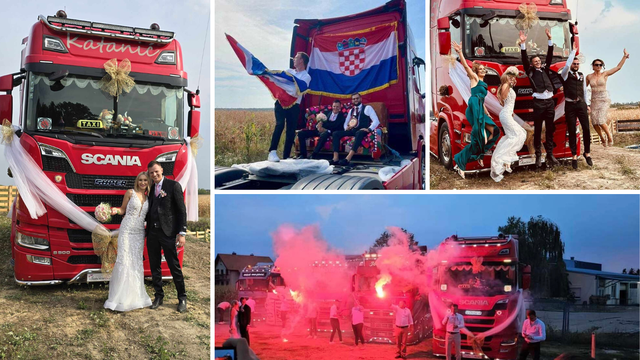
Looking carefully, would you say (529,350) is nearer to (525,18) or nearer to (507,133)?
(507,133)

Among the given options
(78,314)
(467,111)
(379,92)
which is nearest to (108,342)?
(78,314)

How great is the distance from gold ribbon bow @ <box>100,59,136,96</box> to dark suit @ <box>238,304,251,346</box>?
285 centimetres

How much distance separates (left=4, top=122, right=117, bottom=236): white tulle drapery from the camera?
538cm

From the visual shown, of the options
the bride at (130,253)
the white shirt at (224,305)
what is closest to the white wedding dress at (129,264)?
the bride at (130,253)

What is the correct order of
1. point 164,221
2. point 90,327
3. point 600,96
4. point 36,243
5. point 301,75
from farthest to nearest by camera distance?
point 600,96
point 301,75
point 36,243
point 164,221
point 90,327

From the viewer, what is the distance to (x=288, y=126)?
5.98 meters

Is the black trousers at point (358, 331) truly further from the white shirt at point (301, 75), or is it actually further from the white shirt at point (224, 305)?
the white shirt at point (301, 75)

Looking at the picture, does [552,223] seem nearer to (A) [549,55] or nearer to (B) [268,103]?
(A) [549,55]

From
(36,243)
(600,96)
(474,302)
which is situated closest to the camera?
(36,243)

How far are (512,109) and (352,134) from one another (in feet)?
6.23

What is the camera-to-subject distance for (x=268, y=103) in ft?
19.3

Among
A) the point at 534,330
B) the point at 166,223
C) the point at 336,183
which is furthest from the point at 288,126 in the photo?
the point at 534,330

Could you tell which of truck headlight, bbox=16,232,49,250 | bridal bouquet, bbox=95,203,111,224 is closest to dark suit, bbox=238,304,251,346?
bridal bouquet, bbox=95,203,111,224

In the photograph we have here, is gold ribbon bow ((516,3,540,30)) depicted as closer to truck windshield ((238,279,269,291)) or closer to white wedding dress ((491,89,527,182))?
white wedding dress ((491,89,527,182))
